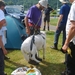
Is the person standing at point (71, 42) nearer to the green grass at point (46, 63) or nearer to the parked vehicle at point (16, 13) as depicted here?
the green grass at point (46, 63)

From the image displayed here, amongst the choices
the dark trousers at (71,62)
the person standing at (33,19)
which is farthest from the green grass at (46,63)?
the dark trousers at (71,62)

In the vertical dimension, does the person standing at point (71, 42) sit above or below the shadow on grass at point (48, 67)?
above

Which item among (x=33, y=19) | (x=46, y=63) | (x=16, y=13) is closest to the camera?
(x=33, y=19)

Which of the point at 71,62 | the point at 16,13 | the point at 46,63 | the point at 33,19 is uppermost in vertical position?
the point at 33,19

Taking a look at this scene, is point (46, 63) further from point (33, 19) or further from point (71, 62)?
point (71, 62)

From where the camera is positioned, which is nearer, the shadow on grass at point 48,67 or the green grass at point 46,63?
the shadow on grass at point 48,67

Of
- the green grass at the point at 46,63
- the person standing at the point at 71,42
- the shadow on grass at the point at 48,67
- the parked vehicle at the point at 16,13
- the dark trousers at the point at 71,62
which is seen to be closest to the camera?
the person standing at the point at 71,42

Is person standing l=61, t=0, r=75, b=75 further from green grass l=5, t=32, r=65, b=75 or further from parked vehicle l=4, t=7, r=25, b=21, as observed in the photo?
parked vehicle l=4, t=7, r=25, b=21

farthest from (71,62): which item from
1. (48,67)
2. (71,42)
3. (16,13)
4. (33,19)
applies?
(16,13)

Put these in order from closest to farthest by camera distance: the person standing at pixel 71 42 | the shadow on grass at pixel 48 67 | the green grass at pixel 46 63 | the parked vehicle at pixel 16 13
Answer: the person standing at pixel 71 42 → the shadow on grass at pixel 48 67 → the green grass at pixel 46 63 → the parked vehicle at pixel 16 13

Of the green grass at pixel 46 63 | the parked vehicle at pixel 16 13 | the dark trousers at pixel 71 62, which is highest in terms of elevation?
the dark trousers at pixel 71 62

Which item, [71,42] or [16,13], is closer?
[71,42]

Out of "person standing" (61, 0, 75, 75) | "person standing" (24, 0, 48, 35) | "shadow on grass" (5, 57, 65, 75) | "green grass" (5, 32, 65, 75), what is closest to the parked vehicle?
"green grass" (5, 32, 65, 75)

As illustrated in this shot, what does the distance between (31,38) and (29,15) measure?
2.31ft
